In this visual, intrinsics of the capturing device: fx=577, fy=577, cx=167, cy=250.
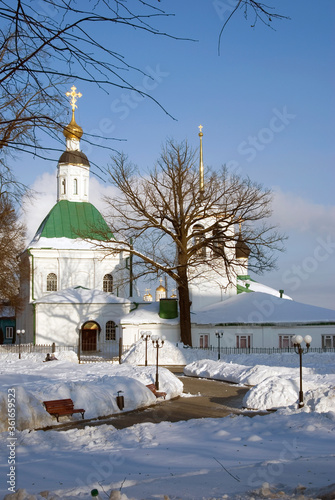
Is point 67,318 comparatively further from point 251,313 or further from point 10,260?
point 251,313

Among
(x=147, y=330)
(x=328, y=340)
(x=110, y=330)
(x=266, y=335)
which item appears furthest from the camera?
(x=110, y=330)

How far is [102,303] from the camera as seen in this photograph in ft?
139

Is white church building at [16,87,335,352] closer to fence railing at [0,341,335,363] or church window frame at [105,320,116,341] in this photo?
church window frame at [105,320,116,341]

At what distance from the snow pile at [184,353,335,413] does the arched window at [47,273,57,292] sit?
2093 centimetres

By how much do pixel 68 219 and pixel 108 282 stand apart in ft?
20.3

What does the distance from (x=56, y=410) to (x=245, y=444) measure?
534 centimetres

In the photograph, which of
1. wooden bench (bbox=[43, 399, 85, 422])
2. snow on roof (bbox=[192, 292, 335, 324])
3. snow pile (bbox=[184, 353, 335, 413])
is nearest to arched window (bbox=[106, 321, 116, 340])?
snow on roof (bbox=[192, 292, 335, 324])

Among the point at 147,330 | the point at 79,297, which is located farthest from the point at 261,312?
the point at 79,297

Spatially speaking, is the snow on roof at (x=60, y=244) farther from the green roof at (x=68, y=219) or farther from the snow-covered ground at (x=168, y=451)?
the snow-covered ground at (x=168, y=451)

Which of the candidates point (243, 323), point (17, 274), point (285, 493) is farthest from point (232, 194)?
point (285, 493)

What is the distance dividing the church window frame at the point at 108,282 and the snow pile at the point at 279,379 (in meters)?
20.0

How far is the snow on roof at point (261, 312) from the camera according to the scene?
3331 centimetres

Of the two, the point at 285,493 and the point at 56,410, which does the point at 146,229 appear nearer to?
the point at 56,410

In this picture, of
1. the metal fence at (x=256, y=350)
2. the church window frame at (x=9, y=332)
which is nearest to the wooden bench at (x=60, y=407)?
the metal fence at (x=256, y=350)
